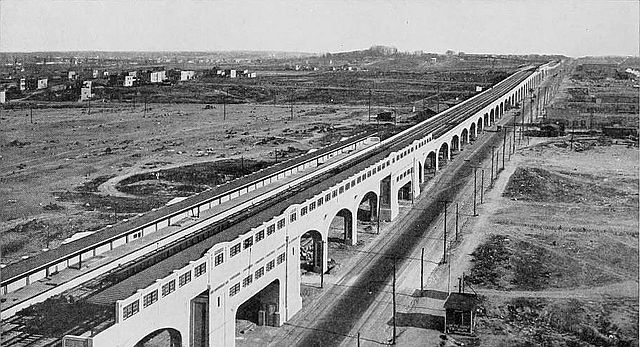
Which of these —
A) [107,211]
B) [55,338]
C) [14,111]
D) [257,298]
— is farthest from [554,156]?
[14,111]

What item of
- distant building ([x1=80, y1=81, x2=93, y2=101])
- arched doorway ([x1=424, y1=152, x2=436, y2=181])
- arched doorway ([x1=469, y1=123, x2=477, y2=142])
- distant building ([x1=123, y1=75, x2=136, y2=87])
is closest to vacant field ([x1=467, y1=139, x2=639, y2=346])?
arched doorway ([x1=424, y1=152, x2=436, y2=181])

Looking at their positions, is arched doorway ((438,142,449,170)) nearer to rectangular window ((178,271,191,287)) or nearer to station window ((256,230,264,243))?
station window ((256,230,264,243))

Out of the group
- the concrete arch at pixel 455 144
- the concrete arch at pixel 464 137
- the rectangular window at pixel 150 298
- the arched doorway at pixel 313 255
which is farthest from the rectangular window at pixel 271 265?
the concrete arch at pixel 464 137

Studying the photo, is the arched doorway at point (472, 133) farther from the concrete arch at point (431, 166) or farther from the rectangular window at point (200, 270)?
the rectangular window at point (200, 270)

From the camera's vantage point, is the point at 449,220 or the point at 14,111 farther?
the point at 14,111

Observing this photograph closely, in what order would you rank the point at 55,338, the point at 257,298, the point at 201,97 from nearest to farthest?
the point at 55,338
the point at 257,298
the point at 201,97

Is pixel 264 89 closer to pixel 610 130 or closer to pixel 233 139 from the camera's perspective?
pixel 233 139

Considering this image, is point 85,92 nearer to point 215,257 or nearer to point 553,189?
point 553,189
